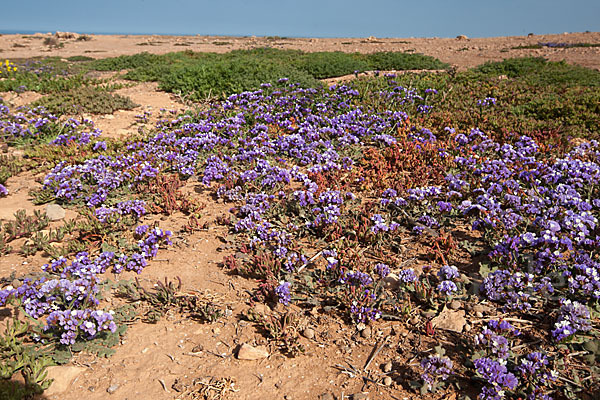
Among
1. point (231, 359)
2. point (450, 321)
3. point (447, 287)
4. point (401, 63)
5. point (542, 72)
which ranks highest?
point (401, 63)

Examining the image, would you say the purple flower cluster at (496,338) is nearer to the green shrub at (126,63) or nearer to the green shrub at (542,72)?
the green shrub at (542,72)

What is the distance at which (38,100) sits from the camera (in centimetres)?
1234

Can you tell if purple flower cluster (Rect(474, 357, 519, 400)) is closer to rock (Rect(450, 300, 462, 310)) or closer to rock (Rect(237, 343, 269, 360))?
rock (Rect(450, 300, 462, 310))

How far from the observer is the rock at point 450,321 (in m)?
4.27

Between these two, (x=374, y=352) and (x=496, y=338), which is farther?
(x=374, y=352)

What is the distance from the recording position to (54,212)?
6.54 meters

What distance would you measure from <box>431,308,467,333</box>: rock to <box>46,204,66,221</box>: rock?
6.14m

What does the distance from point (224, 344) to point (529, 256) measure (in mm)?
3962

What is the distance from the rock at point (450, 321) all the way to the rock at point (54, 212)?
6.14 m

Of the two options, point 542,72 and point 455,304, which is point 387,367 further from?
point 542,72

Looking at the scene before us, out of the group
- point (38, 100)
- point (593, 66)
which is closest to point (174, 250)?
point (38, 100)

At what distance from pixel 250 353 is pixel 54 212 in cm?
468

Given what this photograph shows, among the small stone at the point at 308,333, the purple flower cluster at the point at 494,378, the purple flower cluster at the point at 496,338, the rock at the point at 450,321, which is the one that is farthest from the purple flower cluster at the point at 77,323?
the purple flower cluster at the point at 496,338

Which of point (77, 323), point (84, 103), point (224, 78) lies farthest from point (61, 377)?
point (224, 78)
